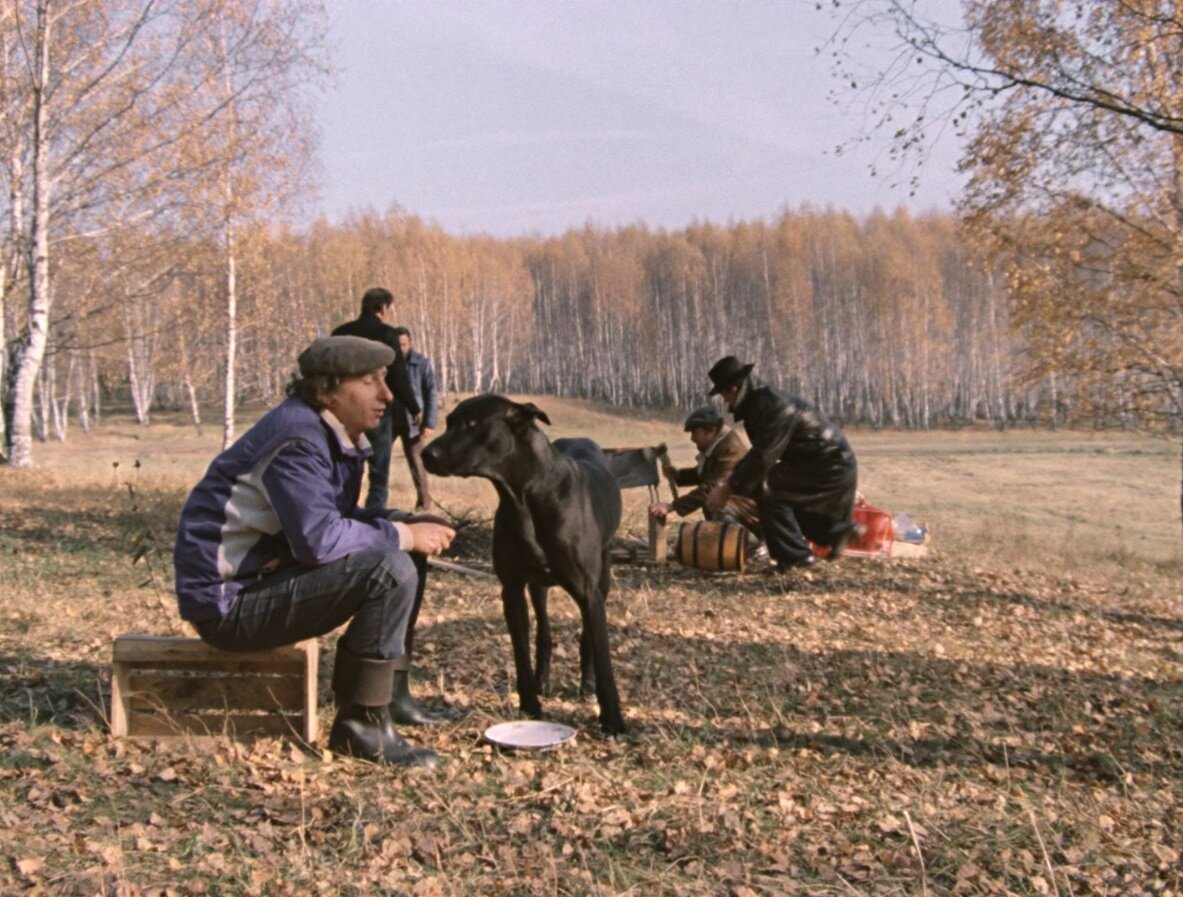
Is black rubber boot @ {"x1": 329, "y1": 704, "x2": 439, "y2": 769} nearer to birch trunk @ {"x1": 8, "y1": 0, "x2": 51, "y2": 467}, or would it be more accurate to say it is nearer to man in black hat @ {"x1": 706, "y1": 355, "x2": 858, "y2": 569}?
man in black hat @ {"x1": 706, "y1": 355, "x2": 858, "y2": 569}

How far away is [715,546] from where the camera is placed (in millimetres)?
9188

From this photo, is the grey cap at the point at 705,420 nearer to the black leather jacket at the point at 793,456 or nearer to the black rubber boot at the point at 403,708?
the black leather jacket at the point at 793,456

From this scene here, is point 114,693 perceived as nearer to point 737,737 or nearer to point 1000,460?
point 737,737

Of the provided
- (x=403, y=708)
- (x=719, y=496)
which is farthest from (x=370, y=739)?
(x=719, y=496)

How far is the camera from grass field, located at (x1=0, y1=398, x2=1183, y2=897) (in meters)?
3.35

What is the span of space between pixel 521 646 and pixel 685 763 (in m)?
1.03

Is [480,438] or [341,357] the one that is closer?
[341,357]

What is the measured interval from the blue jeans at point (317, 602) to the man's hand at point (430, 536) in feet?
0.47

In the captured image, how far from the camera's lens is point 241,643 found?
3936 mm

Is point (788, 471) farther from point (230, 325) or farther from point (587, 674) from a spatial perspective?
point (230, 325)

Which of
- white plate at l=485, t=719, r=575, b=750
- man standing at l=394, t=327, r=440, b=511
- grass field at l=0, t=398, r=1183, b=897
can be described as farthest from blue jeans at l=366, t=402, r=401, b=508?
white plate at l=485, t=719, r=575, b=750

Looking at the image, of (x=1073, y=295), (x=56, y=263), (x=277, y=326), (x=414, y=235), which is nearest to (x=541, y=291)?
(x=414, y=235)

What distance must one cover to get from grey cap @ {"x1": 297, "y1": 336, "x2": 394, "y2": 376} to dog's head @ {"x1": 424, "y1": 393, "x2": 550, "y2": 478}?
63 cm

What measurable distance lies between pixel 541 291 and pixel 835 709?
240 ft
